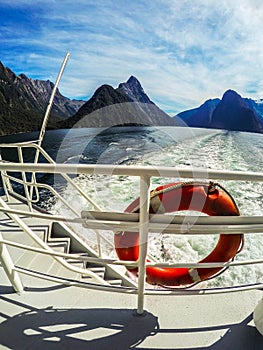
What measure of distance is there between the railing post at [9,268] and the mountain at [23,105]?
127 ft

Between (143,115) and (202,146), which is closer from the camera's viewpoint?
(202,146)

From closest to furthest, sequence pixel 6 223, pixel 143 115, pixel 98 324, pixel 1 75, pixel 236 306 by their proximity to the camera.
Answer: pixel 98 324
pixel 236 306
pixel 6 223
pixel 143 115
pixel 1 75

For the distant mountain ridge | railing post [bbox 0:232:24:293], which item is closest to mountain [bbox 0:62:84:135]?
the distant mountain ridge

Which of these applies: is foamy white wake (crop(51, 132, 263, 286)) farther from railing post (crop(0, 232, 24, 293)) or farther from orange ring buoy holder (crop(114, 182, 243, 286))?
railing post (crop(0, 232, 24, 293))

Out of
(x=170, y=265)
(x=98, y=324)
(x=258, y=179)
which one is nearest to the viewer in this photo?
(x=258, y=179)

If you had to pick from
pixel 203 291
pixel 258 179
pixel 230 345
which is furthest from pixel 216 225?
pixel 230 345

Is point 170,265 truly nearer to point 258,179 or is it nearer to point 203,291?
point 203,291

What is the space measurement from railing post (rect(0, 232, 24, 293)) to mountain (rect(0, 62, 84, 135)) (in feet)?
127

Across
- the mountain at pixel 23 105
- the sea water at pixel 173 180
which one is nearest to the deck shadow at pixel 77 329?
the sea water at pixel 173 180

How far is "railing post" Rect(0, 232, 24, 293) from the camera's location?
1209 millimetres

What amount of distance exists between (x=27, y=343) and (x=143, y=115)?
61.9ft

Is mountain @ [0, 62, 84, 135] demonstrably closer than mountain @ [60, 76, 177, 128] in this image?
No

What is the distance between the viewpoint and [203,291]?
1142 millimetres

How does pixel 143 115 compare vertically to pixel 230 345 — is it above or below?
above
